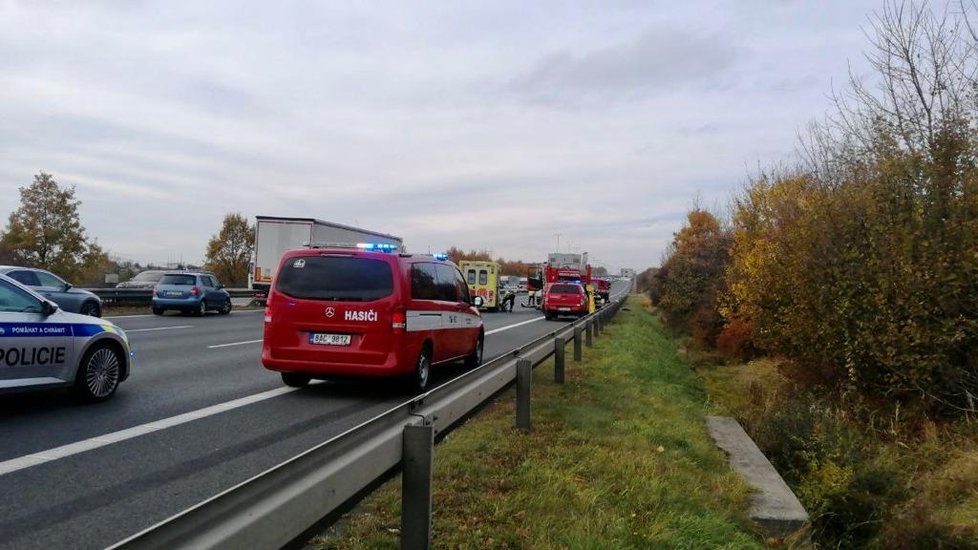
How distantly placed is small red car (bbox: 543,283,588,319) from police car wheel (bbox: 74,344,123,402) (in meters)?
24.8

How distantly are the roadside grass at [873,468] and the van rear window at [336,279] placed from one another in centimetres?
551

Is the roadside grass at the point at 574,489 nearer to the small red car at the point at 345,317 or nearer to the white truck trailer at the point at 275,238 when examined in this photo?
the small red car at the point at 345,317

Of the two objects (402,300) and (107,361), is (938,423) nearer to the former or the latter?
(402,300)

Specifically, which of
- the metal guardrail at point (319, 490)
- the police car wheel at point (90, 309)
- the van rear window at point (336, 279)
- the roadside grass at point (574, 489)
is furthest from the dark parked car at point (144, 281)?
the metal guardrail at point (319, 490)

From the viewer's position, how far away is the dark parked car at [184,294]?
23.8 metres

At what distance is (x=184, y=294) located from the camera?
2388 centimetres

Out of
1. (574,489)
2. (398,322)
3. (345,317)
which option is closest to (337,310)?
(345,317)

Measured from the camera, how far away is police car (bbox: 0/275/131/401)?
22.9ft

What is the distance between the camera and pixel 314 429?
7.18m

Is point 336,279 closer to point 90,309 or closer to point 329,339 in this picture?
point 329,339

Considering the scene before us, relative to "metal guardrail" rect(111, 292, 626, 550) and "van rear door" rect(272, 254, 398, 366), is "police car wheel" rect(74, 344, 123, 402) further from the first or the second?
"metal guardrail" rect(111, 292, 626, 550)

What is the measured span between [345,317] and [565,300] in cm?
2381

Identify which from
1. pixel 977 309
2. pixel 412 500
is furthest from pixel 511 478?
pixel 977 309

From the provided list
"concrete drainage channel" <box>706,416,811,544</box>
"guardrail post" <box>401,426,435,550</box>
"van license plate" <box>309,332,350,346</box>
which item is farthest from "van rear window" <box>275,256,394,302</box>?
"guardrail post" <box>401,426,435,550</box>
